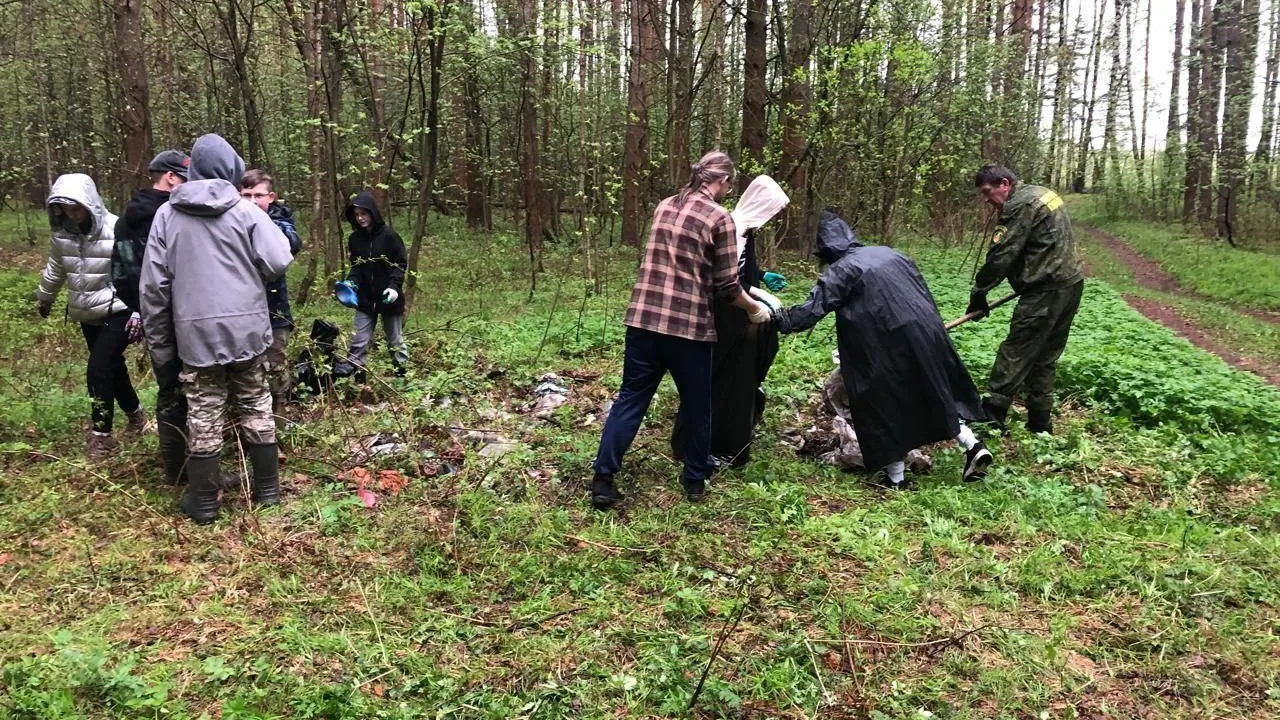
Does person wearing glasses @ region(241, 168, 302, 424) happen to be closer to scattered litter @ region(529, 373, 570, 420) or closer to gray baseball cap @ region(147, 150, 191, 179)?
gray baseball cap @ region(147, 150, 191, 179)

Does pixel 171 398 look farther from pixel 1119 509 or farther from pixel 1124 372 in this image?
pixel 1124 372

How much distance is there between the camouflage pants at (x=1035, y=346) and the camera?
5434 millimetres

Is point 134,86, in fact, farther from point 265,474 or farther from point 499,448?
point 499,448

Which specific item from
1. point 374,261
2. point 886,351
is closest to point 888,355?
point 886,351

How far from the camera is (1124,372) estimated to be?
20.8 feet

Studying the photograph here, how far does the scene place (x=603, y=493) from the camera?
4504 millimetres

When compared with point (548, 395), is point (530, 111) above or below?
above

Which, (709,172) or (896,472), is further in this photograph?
(896,472)

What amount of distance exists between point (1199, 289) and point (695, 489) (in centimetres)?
1418

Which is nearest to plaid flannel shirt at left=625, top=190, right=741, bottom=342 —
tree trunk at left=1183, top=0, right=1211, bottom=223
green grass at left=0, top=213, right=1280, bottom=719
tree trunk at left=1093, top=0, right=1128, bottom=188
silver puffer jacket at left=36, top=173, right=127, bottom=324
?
green grass at left=0, top=213, right=1280, bottom=719

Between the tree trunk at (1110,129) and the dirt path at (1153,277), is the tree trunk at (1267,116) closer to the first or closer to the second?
the dirt path at (1153,277)

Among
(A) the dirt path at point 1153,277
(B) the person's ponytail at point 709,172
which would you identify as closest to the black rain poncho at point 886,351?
(B) the person's ponytail at point 709,172

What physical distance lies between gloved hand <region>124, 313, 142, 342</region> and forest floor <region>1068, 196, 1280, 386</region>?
10072 mm

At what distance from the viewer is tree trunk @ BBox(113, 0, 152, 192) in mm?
8070
